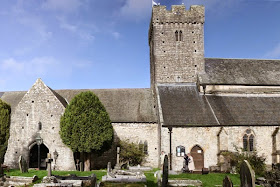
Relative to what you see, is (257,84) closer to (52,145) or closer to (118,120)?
(118,120)

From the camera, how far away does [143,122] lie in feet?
94.9

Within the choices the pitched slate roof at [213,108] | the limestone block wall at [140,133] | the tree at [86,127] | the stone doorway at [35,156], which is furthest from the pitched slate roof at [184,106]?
the stone doorway at [35,156]

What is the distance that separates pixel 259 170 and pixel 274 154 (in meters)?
5.17

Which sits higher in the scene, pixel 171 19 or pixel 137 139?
pixel 171 19

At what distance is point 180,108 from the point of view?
27.6 metres

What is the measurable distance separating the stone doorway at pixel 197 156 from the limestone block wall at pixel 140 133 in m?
4.30

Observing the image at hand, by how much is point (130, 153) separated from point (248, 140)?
11.0 m

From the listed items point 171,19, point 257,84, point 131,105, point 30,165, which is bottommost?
point 30,165

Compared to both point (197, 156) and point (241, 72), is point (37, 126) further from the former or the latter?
point (241, 72)

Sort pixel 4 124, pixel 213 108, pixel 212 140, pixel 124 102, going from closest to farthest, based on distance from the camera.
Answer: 1. pixel 4 124
2. pixel 212 140
3. pixel 213 108
4. pixel 124 102

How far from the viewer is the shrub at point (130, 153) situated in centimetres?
2672

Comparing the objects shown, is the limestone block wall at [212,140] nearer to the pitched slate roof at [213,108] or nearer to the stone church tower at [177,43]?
the pitched slate roof at [213,108]

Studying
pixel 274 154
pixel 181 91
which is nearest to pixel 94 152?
pixel 181 91

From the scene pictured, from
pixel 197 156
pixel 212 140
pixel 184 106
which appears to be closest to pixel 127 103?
pixel 184 106
